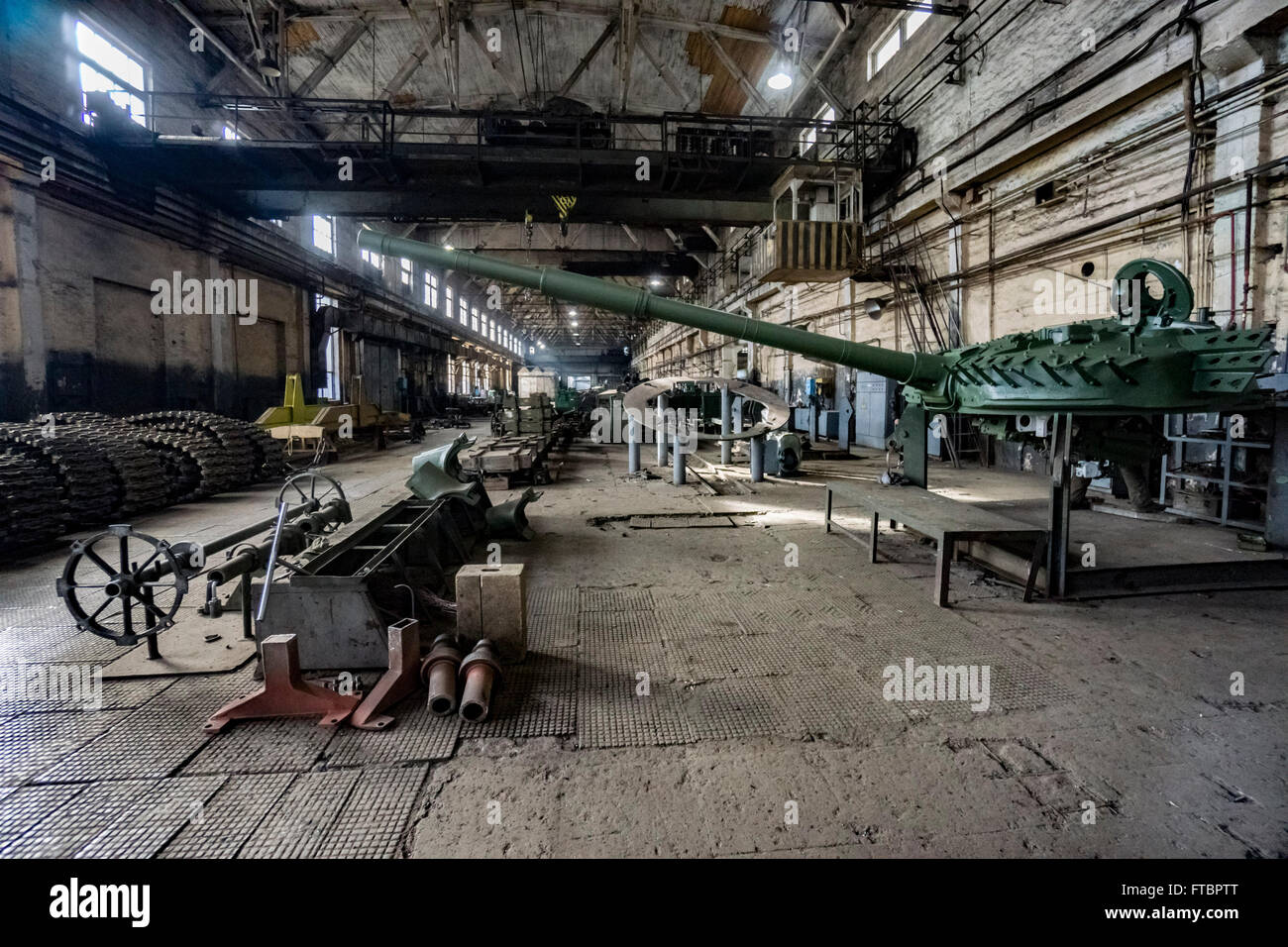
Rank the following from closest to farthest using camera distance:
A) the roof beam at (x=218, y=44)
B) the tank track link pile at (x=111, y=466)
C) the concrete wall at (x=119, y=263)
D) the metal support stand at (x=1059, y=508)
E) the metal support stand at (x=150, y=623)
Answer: the metal support stand at (x=150, y=623) < the metal support stand at (x=1059, y=508) < the tank track link pile at (x=111, y=466) < the concrete wall at (x=119, y=263) < the roof beam at (x=218, y=44)

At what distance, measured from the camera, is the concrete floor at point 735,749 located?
6.27 feet

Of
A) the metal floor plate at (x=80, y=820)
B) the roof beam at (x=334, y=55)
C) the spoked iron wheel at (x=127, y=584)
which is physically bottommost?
the metal floor plate at (x=80, y=820)

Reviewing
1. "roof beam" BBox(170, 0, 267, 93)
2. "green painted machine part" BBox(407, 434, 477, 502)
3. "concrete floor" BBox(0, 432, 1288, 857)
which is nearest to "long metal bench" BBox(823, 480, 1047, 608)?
"concrete floor" BBox(0, 432, 1288, 857)

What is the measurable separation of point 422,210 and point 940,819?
13.9m

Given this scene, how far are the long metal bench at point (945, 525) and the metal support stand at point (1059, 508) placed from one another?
0.10 m

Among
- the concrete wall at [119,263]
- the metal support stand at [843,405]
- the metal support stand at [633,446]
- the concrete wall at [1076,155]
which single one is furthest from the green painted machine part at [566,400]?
the concrete wall at [1076,155]

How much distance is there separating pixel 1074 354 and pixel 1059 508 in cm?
110

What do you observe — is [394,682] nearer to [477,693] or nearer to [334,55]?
[477,693]

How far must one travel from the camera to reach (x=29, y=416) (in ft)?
28.7

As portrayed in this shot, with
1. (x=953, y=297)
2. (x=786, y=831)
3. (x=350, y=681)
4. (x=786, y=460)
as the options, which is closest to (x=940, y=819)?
(x=786, y=831)

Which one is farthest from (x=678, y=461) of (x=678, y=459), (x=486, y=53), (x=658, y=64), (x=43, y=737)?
(x=486, y=53)

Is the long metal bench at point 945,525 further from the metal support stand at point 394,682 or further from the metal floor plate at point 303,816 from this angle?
the metal floor plate at point 303,816

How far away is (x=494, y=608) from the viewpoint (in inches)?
123

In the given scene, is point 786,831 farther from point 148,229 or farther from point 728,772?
point 148,229
